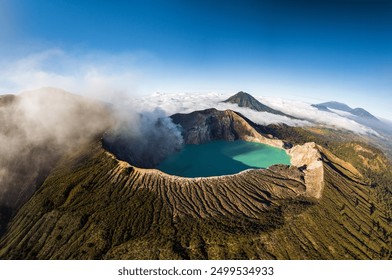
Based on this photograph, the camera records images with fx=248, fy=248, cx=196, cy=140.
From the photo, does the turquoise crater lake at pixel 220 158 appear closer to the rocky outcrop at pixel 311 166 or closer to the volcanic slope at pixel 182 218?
the rocky outcrop at pixel 311 166

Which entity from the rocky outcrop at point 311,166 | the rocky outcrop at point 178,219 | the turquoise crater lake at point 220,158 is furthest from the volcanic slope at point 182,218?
the turquoise crater lake at point 220,158

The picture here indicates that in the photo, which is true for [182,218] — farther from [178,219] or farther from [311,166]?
[311,166]

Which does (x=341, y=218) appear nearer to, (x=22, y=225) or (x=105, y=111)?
(x=22, y=225)

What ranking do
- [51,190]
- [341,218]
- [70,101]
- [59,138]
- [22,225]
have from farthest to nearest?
[70,101]
[59,138]
[341,218]
[51,190]
[22,225]

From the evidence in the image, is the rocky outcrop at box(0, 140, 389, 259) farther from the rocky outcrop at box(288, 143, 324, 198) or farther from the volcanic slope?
the rocky outcrop at box(288, 143, 324, 198)

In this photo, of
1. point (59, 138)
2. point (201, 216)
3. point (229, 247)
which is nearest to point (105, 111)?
point (59, 138)

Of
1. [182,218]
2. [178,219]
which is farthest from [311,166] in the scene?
[178,219]
